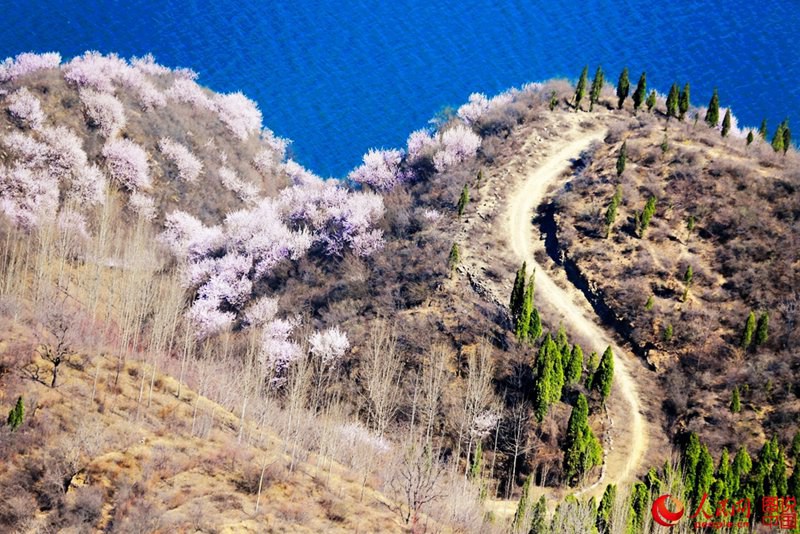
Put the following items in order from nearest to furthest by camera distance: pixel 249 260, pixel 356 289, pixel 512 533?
pixel 512 533, pixel 356 289, pixel 249 260

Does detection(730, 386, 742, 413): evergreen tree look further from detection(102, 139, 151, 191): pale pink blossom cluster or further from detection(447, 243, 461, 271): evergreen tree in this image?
detection(102, 139, 151, 191): pale pink blossom cluster

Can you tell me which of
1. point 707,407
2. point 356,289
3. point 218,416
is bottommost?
point 218,416

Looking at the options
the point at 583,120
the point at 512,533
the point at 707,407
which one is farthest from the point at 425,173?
the point at 512,533

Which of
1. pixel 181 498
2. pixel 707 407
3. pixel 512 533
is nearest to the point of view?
pixel 181 498

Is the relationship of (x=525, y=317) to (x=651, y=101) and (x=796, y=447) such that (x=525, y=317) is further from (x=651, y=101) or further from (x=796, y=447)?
(x=651, y=101)

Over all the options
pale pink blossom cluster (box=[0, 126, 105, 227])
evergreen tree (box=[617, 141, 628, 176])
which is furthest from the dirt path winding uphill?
pale pink blossom cluster (box=[0, 126, 105, 227])

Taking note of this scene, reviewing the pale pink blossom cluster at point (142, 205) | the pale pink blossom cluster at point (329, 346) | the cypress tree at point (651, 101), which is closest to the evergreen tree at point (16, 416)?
the pale pink blossom cluster at point (329, 346)

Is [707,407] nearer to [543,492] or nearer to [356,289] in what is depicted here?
[543,492]

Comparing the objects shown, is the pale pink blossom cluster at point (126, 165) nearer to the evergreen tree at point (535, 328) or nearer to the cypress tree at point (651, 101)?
the evergreen tree at point (535, 328)

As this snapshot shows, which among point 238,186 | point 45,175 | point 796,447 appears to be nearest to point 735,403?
point 796,447
